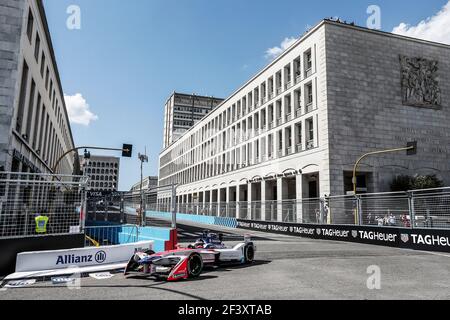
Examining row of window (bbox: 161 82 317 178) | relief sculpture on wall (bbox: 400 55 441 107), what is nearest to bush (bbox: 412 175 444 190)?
relief sculpture on wall (bbox: 400 55 441 107)

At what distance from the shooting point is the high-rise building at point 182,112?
105 meters

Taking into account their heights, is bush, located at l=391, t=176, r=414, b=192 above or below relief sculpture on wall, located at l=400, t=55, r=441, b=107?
below

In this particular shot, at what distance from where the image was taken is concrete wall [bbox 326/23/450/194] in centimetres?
3020

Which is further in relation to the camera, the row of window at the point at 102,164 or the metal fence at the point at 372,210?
the row of window at the point at 102,164

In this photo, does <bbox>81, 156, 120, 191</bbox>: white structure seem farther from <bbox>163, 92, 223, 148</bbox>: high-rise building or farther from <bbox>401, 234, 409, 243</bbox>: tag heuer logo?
<bbox>401, 234, 409, 243</bbox>: tag heuer logo

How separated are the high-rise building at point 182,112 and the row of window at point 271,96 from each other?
40915 mm

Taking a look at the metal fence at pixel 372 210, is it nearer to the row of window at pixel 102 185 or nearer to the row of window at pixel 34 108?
the row of window at pixel 34 108

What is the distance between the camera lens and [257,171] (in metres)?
41.6

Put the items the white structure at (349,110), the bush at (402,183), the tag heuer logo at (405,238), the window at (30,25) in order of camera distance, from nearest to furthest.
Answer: the tag heuer logo at (405,238) → the window at (30,25) → the bush at (402,183) → the white structure at (349,110)

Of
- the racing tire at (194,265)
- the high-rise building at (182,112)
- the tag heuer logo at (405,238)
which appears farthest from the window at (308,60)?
the high-rise building at (182,112)

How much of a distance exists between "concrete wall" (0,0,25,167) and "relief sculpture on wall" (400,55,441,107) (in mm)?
32816

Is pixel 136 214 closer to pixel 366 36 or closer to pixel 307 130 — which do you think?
pixel 307 130

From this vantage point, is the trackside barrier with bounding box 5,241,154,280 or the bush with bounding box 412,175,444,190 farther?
the bush with bounding box 412,175,444,190

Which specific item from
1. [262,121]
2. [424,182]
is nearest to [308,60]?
[262,121]
